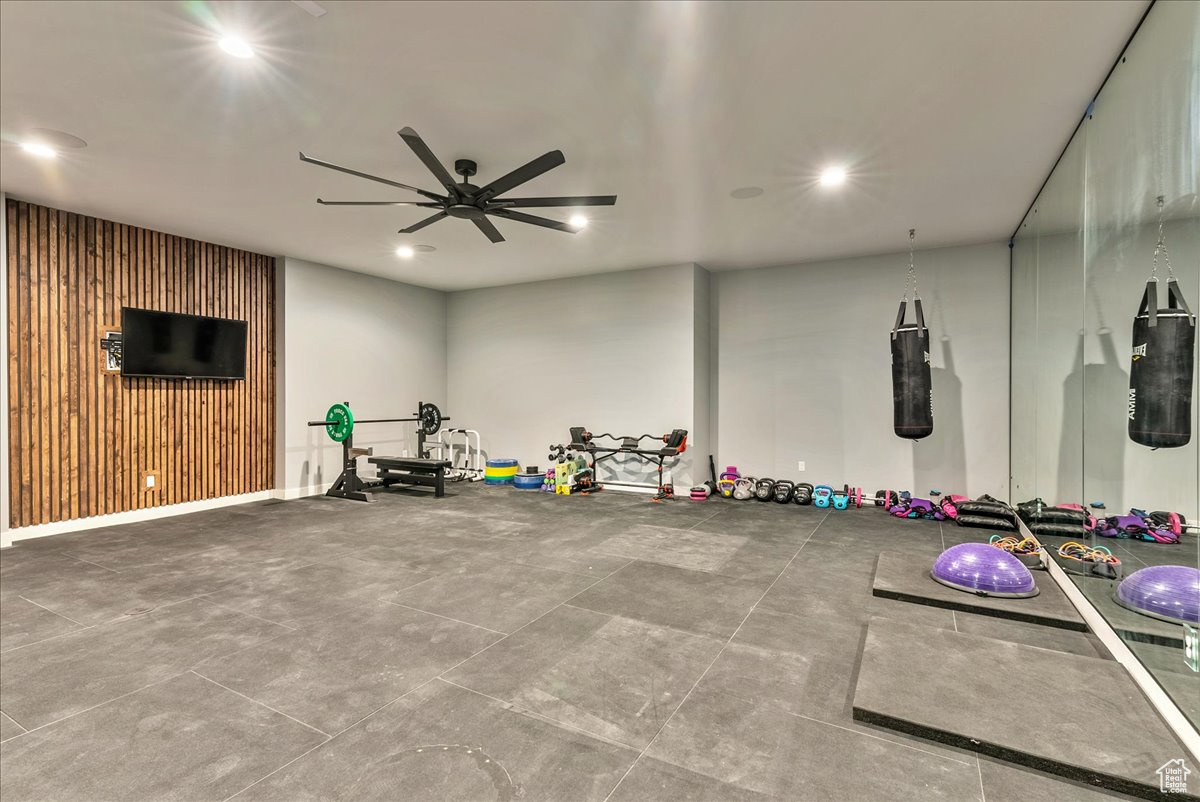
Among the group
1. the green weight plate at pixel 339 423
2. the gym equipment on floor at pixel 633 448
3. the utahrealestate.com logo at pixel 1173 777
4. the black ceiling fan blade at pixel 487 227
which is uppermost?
the black ceiling fan blade at pixel 487 227

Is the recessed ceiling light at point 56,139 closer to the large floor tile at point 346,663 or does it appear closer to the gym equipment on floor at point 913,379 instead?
the large floor tile at point 346,663

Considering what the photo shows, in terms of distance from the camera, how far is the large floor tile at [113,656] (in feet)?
7.89

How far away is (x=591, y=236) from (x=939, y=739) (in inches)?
211

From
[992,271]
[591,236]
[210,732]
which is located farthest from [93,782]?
[992,271]

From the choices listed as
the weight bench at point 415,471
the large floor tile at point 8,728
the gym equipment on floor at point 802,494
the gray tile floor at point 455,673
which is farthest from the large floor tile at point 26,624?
the gym equipment on floor at point 802,494

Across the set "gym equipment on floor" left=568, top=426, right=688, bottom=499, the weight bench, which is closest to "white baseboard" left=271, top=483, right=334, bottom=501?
the weight bench

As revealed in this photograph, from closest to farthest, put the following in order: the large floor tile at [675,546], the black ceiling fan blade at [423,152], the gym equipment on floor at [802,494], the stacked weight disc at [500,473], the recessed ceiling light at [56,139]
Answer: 1. the black ceiling fan blade at [423,152]
2. the recessed ceiling light at [56,139]
3. the large floor tile at [675,546]
4. the gym equipment on floor at [802,494]
5. the stacked weight disc at [500,473]

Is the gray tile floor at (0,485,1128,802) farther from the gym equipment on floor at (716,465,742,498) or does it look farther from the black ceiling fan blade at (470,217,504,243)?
the black ceiling fan blade at (470,217,504,243)

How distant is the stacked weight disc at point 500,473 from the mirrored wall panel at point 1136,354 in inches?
257

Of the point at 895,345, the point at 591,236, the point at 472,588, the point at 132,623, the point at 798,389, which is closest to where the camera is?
the point at 132,623

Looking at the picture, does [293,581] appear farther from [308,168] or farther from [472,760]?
[308,168]

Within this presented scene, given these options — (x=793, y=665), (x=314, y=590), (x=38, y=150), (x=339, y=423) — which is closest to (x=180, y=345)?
(x=339, y=423)

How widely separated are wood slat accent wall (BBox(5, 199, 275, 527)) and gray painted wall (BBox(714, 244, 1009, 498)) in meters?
6.34

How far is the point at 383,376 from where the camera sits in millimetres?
8492
